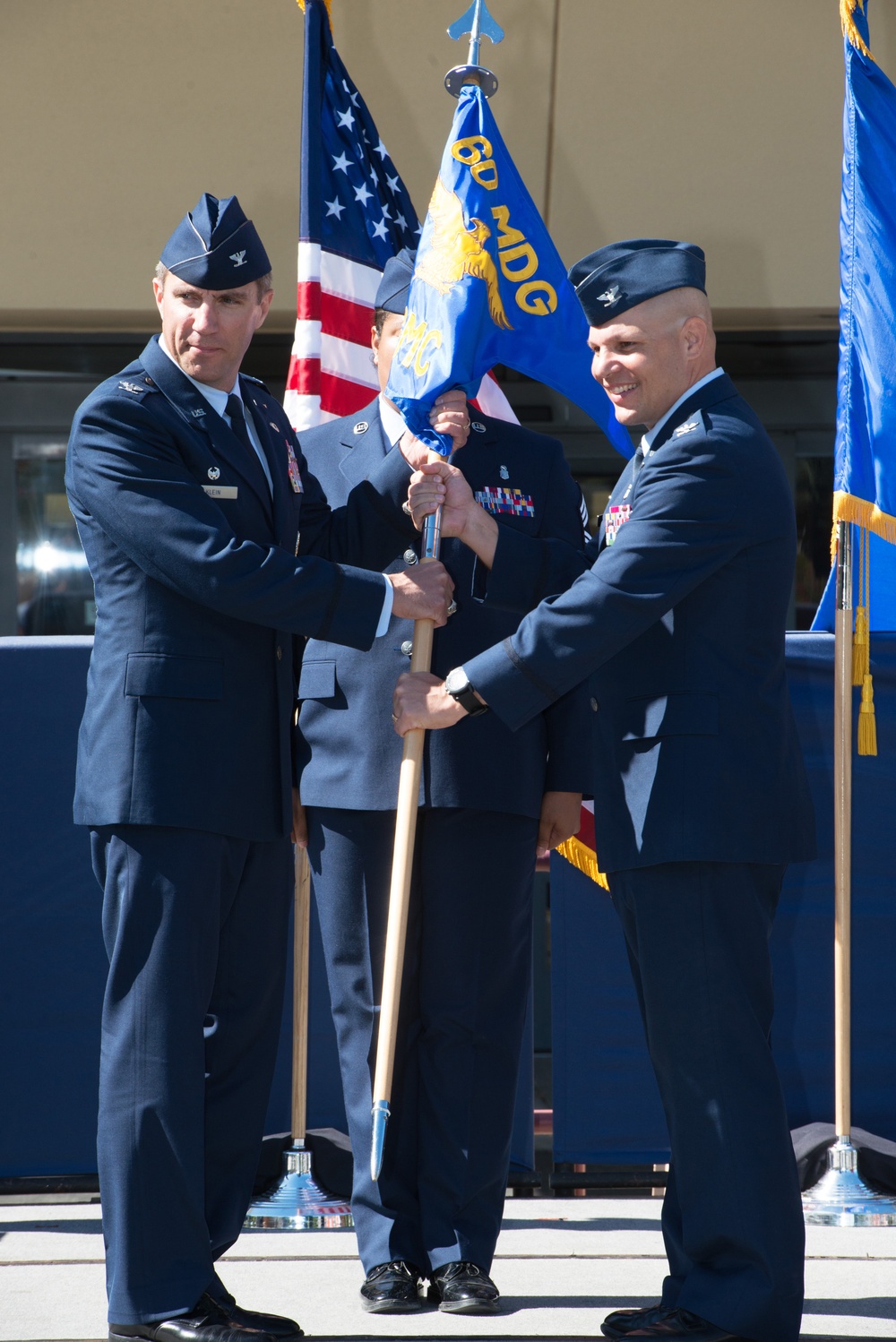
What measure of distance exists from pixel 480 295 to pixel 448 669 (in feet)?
2.26

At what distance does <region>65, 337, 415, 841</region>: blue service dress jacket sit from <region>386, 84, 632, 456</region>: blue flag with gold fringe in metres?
0.38

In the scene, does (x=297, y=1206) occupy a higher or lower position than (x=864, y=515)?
lower

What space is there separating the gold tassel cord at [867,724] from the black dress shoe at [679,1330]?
62.5 inches

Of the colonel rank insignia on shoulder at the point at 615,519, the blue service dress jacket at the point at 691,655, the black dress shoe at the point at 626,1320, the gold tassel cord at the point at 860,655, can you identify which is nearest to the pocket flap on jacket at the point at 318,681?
the blue service dress jacket at the point at 691,655

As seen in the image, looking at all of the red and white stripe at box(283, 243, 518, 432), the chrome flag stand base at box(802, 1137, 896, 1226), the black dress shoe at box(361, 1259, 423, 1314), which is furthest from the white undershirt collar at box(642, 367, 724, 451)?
the chrome flag stand base at box(802, 1137, 896, 1226)

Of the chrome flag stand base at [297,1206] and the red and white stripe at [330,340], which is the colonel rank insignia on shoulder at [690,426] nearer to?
the red and white stripe at [330,340]

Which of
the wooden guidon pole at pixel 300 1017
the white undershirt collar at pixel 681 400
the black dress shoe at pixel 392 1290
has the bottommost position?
the black dress shoe at pixel 392 1290

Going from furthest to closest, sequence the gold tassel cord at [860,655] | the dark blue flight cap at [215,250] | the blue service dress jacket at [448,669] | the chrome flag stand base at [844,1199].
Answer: the gold tassel cord at [860,655] < the chrome flag stand base at [844,1199] < the blue service dress jacket at [448,669] < the dark blue flight cap at [215,250]

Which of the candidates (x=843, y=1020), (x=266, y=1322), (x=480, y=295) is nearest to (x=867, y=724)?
(x=843, y=1020)

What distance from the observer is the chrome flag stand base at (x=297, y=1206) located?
340cm

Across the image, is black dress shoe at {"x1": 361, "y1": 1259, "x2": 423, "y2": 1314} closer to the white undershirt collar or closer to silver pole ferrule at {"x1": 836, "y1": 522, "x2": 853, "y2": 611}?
the white undershirt collar

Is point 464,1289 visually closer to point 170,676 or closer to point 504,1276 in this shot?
point 504,1276

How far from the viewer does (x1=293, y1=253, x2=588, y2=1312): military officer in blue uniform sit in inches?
107

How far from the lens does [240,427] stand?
2695 millimetres
